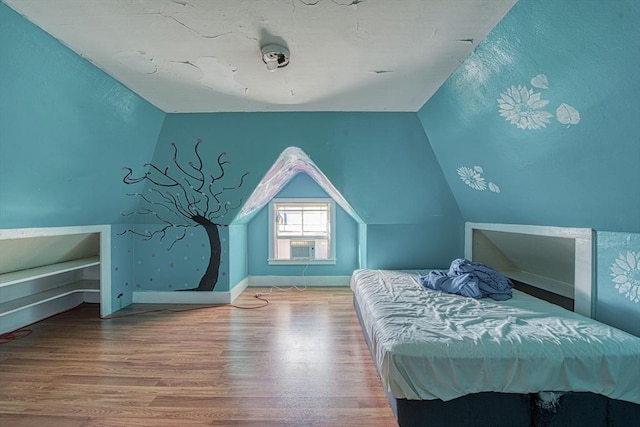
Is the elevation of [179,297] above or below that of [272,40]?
below

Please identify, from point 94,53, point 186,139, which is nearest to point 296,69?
point 94,53

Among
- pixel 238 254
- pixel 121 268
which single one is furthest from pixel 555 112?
pixel 121 268

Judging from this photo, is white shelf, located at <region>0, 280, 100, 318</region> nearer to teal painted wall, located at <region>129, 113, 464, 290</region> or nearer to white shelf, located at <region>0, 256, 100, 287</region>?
white shelf, located at <region>0, 256, 100, 287</region>

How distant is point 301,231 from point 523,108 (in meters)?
3.43

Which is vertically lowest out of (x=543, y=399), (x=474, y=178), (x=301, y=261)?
(x=543, y=399)

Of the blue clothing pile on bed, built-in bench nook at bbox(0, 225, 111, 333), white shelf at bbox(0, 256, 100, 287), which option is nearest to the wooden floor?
built-in bench nook at bbox(0, 225, 111, 333)

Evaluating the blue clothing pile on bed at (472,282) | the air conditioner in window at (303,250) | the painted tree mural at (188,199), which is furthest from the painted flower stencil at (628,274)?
the air conditioner in window at (303,250)

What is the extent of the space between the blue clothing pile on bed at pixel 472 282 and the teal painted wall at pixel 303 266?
6.27 feet

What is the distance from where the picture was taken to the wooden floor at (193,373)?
1.72 m

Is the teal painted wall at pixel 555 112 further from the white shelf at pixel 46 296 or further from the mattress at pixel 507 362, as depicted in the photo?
the white shelf at pixel 46 296

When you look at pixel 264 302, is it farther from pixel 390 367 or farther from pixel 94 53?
pixel 94 53

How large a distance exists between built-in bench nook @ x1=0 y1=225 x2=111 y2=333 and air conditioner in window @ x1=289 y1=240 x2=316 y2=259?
232 centimetres

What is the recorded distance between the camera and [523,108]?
1.72m

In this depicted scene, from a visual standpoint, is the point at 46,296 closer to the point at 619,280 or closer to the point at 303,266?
the point at 303,266
